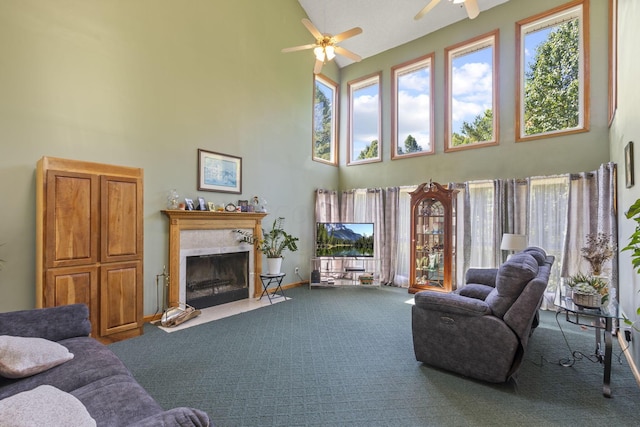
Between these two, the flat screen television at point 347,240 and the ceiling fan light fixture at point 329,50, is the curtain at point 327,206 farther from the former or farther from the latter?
the ceiling fan light fixture at point 329,50

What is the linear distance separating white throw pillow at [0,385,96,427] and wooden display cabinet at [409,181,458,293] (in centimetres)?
502

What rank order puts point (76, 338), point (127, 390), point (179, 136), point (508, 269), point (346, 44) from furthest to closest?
point (346, 44) → point (179, 136) → point (508, 269) → point (76, 338) → point (127, 390)

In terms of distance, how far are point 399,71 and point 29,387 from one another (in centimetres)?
685

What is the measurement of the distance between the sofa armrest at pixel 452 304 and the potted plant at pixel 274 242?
114 inches

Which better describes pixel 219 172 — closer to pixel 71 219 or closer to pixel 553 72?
pixel 71 219

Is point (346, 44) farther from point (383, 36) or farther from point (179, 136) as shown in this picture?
point (179, 136)

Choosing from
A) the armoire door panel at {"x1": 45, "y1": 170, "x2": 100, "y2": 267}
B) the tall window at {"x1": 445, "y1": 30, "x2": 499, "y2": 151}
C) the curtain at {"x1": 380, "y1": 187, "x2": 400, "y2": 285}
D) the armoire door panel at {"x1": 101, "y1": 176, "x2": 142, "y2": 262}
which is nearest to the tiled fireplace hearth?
the armoire door panel at {"x1": 101, "y1": 176, "x2": 142, "y2": 262}

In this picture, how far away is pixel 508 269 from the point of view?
238cm

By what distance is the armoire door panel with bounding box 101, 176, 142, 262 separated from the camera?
3.20m

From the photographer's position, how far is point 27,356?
5.52 feet

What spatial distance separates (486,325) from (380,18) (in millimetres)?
5736

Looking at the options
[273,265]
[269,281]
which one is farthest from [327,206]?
[269,281]

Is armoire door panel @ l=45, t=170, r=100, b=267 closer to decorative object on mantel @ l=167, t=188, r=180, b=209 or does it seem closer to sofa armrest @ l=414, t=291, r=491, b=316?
decorative object on mantel @ l=167, t=188, r=180, b=209

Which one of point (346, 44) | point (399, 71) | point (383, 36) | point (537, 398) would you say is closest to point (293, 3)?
point (346, 44)
